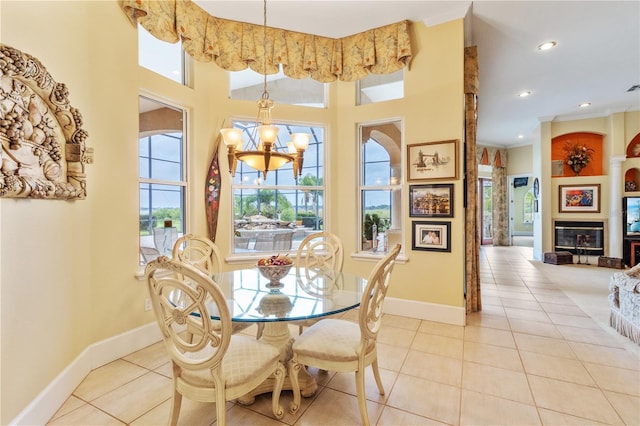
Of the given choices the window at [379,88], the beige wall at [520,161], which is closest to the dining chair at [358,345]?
the window at [379,88]

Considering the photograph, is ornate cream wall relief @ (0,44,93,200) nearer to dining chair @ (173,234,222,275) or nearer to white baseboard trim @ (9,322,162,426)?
dining chair @ (173,234,222,275)

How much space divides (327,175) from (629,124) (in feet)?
22.8

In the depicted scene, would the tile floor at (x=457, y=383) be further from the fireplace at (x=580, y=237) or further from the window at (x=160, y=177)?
the fireplace at (x=580, y=237)

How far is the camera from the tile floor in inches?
73.4

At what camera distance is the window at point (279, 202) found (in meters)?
3.81

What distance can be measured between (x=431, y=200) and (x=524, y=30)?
91.6 inches

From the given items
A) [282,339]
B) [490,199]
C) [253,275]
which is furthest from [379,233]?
[490,199]

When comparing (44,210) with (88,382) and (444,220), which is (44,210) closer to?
(88,382)

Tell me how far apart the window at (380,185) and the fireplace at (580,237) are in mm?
5504

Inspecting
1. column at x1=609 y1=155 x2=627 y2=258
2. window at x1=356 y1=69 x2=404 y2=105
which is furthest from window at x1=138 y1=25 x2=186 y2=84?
column at x1=609 y1=155 x2=627 y2=258

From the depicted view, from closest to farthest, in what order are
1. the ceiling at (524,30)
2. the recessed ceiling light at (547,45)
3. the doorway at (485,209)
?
the ceiling at (524,30)
the recessed ceiling light at (547,45)
the doorway at (485,209)

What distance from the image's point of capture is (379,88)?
392 cm

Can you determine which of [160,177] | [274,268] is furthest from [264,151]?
[160,177]

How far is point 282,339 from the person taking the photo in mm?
2131
